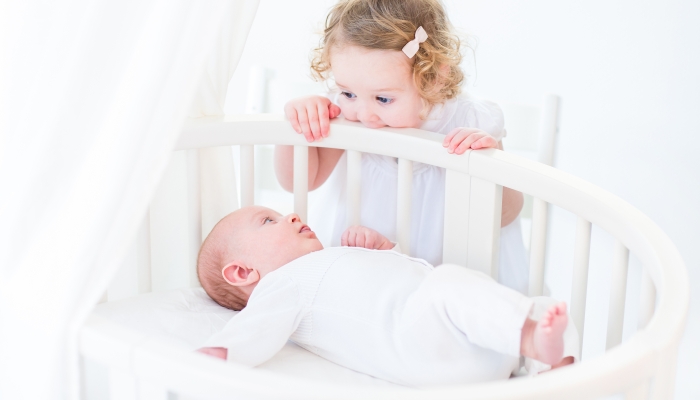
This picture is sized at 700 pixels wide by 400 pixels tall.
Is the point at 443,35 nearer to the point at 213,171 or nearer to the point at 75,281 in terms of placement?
the point at 213,171

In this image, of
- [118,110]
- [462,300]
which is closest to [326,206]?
[462,300]

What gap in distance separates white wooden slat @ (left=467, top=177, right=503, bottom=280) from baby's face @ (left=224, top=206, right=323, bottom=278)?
24 cm

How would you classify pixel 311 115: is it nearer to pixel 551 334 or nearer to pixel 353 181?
pixel 353 181

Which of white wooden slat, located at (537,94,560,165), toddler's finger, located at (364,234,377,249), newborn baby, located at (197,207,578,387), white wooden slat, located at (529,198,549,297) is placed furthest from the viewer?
white wooden slat, located at (537,94,560,165)

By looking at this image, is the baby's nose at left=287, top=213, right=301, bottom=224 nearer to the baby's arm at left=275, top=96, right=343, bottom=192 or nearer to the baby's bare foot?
the baby's arm at left=275, top=96, right=343, bottom=192

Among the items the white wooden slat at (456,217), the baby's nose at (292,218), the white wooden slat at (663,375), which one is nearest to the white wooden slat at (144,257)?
the baby's nose at (292,218)

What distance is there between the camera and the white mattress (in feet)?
3.34

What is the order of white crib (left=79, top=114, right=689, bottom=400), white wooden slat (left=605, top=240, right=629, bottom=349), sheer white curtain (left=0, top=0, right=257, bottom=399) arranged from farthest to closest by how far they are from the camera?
1. white wooden slat (left=605, top=240, right=629, bottom=349)
2. sheer white curtain (left=0, top=0, right=257, bottom=399)
3. white crib (left=79, top=114, right=689, bottom=400)

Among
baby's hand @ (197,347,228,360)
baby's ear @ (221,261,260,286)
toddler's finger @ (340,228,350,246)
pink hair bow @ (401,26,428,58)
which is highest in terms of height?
pink hair bow @ (401,26,428,58)

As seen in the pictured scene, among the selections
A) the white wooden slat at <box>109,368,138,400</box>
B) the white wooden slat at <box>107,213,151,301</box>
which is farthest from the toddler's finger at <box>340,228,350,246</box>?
the white wooden slat at <box>109,368,138,400</box>

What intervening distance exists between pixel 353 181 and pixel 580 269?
1.33 ft

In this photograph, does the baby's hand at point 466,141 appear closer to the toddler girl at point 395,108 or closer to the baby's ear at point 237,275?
the toddler girl at point 395,108

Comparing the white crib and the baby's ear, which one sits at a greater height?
the white crib

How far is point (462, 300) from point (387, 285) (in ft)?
0.50
